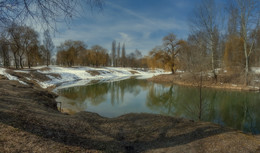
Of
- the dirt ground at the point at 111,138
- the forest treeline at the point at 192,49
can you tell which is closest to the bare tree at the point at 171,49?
the forest treeline at the point at 192,49

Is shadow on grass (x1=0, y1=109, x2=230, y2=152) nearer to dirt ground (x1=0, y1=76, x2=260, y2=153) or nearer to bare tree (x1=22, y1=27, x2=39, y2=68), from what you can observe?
dirt ground (x1=0, y1=76, x2=260, y2=153)

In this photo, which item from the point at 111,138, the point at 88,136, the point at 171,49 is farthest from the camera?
the point at 171,49

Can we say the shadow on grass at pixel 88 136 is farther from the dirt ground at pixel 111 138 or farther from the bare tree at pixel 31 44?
the bare tree at pixel 31 44

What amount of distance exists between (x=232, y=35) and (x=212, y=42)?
322cm

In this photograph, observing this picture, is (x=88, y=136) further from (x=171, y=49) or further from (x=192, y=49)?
(x=171, y=49)

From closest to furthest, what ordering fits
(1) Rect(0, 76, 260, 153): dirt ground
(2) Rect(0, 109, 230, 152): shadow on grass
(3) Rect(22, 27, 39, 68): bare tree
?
(1) Rect(0, 76, 260, 153): dirt ground, (2) Rect(0, 109, 230, 152): shadow on grass, (3) Rect(22, 27, 39, 68): bare tree

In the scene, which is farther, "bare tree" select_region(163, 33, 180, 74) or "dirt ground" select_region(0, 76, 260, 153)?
"bare tree" select_region(163, 33, 180, 74)

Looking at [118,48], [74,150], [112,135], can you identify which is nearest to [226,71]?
[112,135]

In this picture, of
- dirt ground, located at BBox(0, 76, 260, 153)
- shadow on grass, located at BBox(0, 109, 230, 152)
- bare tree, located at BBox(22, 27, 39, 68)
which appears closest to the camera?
dirt ground, located at BBox(0, 76, 260, 153)

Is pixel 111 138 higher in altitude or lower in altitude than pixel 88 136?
lower

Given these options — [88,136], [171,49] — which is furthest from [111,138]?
[171,49]

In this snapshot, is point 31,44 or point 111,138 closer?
point 111,138

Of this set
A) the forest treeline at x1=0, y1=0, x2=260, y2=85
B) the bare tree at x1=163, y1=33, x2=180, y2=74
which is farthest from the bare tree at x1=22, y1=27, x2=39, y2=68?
the bare tree at x1=163, y1=33, x2=180, y2=74

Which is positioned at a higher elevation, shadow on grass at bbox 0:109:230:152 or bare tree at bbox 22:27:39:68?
bare tree at bbox 22:27:39:68
